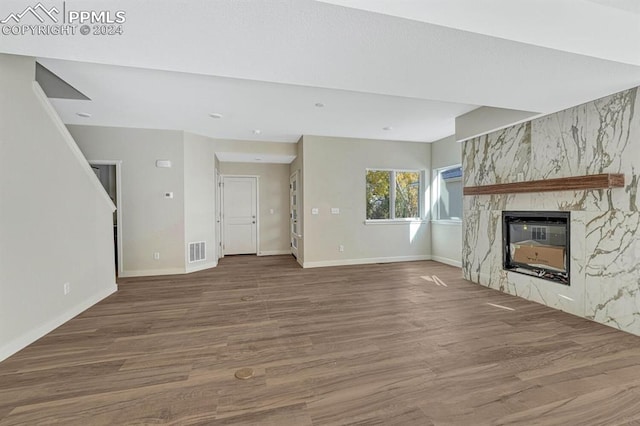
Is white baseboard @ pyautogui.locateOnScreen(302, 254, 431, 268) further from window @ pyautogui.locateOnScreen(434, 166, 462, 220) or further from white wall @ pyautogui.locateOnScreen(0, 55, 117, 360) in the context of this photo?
white wall @ pyautogui.locateOnScreen(0, 55, 117, 360)

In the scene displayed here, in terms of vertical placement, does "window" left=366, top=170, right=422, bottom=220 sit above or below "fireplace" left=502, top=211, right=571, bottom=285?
above

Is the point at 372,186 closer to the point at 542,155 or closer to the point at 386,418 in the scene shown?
the point at 542,155

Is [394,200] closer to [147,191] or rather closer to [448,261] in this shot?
[448,261]

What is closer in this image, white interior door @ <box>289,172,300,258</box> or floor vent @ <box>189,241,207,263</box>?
floor vent @ <box>189,241,207,263</box>

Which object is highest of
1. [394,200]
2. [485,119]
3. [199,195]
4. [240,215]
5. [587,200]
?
[485,119]

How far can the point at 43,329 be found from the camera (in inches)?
105

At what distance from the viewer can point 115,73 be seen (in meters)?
2.93

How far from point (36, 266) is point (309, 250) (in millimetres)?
4069

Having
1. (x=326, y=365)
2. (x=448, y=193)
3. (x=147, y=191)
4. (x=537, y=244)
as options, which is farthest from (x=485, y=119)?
(x=147, y=191)

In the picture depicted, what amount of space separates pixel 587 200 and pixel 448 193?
10.4ft

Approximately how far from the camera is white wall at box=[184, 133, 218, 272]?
5.34 m

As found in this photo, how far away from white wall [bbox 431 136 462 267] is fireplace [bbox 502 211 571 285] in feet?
5.37

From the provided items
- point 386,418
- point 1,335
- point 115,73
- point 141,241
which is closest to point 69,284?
point 1,335

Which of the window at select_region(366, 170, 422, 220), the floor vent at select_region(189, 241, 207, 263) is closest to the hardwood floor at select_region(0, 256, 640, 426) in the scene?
the floor vent at select_region(189, 241, 207, 263)
